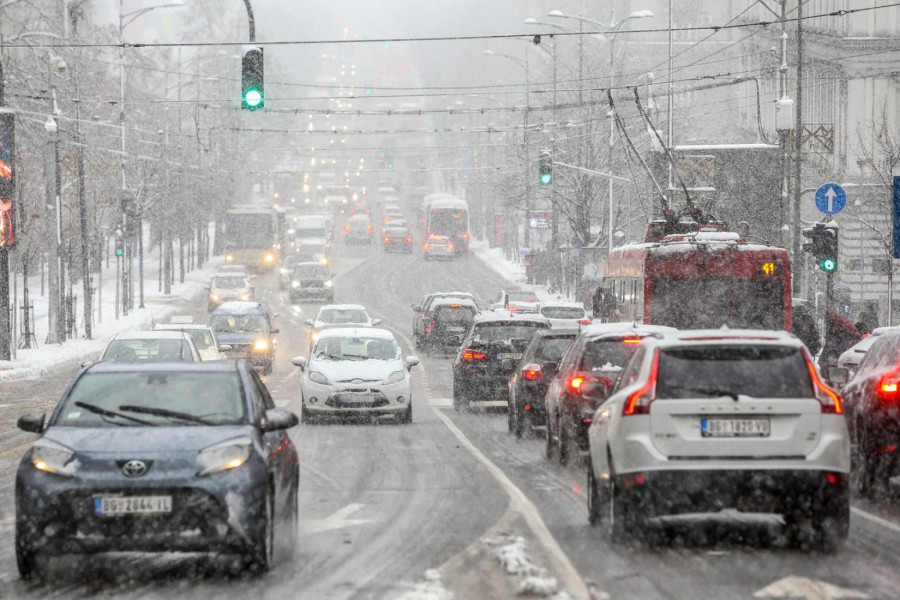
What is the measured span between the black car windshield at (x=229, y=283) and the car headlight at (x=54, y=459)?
53062 mm

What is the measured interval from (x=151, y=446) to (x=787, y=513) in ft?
14.2

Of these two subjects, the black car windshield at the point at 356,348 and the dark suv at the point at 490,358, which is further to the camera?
the dark suv at the point at 490,358

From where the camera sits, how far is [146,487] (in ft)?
30.9

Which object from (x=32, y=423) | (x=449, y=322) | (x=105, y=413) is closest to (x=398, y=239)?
(x=449, y=322)

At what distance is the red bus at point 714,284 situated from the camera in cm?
2292

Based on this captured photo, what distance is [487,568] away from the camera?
9859 millimetres

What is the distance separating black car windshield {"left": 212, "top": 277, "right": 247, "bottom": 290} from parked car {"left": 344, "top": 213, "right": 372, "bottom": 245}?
168 feet


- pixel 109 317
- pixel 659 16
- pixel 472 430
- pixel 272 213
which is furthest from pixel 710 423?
pixel 659 16

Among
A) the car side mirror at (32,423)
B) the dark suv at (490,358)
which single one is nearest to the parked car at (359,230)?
the dark suv at (490,358)

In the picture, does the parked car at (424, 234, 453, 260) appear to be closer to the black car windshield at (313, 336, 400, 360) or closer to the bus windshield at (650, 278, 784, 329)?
the black car windshield at (313, 336, 400, 360)

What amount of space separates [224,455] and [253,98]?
47.5ft

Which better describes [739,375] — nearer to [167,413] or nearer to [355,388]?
[167,413]

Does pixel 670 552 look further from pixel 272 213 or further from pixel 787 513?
pixel 272 213

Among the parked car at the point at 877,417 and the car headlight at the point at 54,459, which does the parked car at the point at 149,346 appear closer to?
the parked car at the point at 877,417
